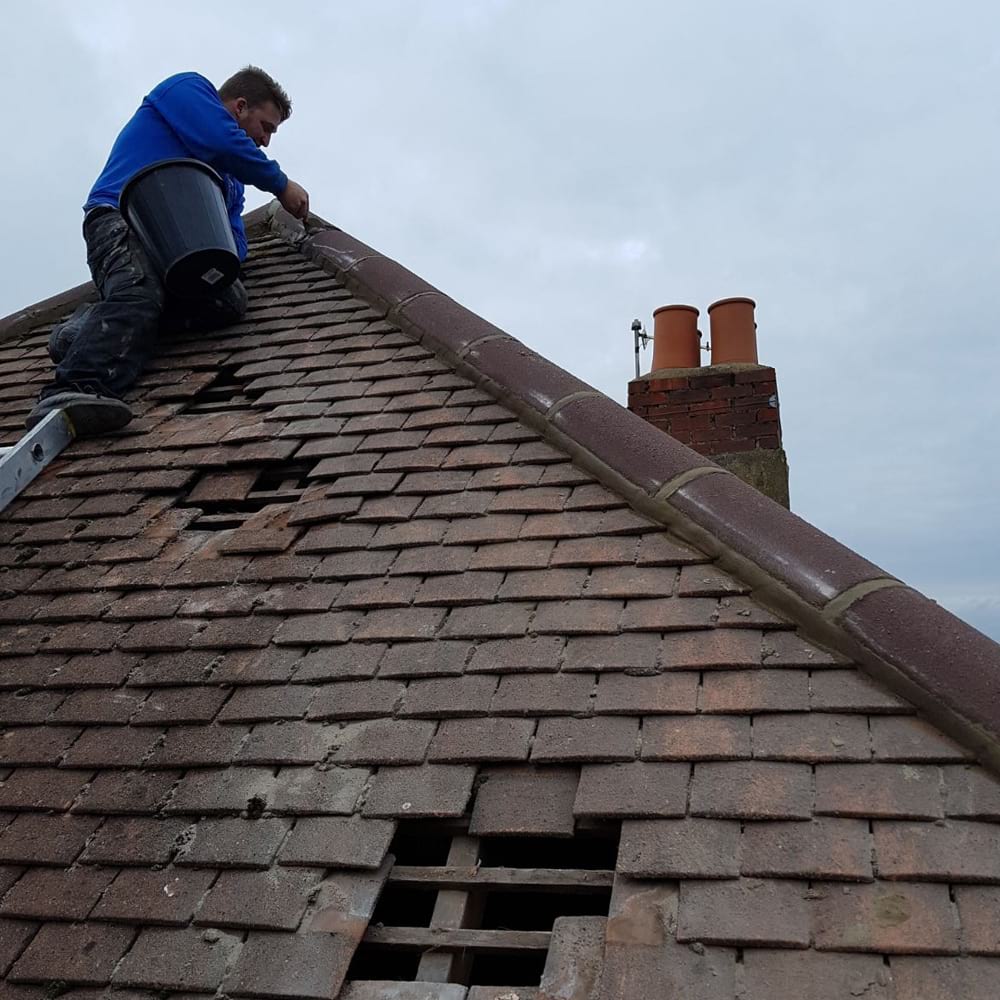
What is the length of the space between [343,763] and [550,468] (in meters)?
1.29

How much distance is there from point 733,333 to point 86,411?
386 cm

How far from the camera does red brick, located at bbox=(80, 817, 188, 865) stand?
2.15 meters

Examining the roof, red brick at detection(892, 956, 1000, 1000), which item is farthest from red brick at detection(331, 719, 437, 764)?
red brick at detection(892, 956, 1000, 1000)

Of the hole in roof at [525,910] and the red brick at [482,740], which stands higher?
the red brick at [482,740]

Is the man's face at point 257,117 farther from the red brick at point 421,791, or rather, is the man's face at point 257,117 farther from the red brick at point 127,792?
the red brick at point 421,791

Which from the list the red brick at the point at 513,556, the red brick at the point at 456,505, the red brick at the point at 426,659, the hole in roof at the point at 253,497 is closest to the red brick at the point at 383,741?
the red brick at the point at 426,659

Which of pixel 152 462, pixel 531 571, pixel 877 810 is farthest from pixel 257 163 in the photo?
pixel 877 810

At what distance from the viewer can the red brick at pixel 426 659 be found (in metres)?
2.43

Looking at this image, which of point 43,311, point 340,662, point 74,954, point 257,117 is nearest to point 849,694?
point 340,662

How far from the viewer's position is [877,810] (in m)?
1.85

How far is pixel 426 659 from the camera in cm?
247

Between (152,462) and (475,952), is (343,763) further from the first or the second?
(152,462)

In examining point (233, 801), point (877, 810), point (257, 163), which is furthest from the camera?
point (257, 163)

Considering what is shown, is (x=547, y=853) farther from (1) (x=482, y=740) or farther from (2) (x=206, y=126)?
(2) (x=206, y=126)
